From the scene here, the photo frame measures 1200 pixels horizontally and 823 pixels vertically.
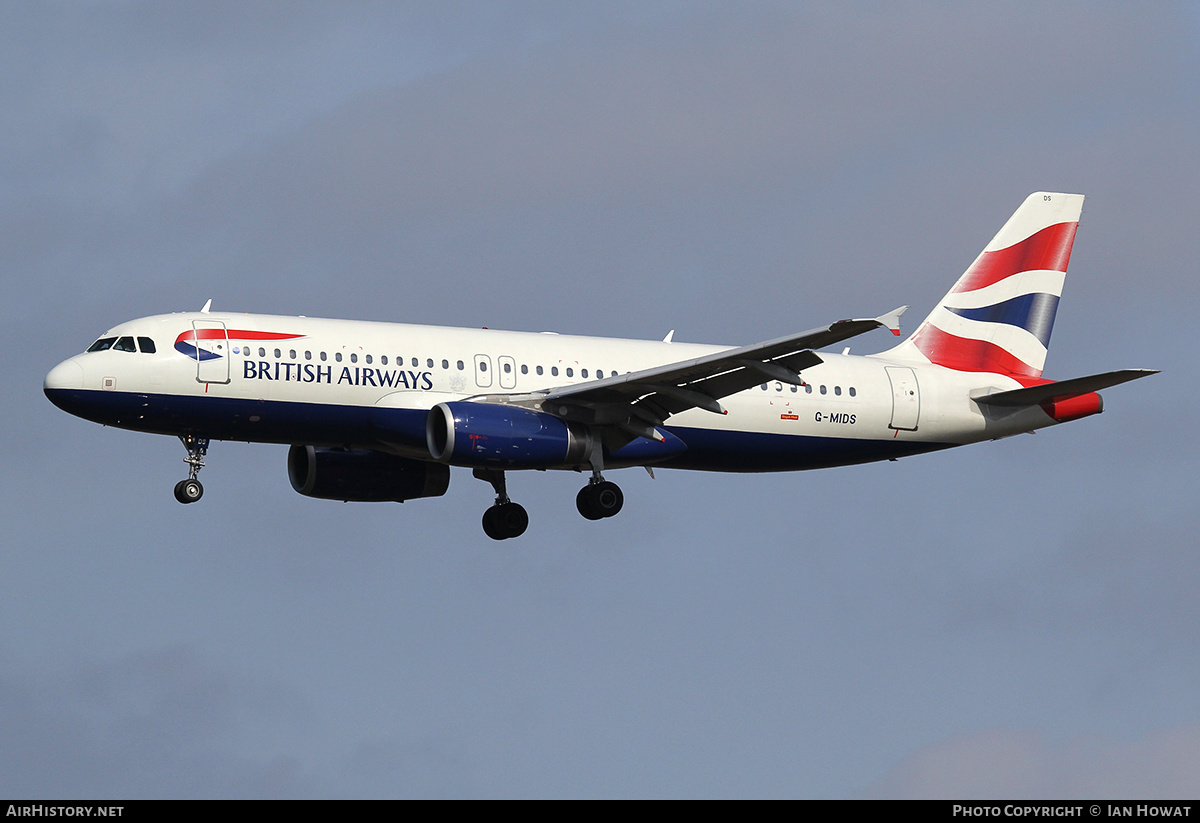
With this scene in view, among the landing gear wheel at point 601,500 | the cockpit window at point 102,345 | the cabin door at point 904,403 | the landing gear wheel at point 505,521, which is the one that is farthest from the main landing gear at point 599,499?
the cockpit window at point 102,345

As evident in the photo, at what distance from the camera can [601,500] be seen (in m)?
49.8

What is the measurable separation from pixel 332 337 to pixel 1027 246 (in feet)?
68.7

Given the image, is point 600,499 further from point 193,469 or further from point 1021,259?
point 1021,259

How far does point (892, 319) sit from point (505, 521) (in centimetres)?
1579

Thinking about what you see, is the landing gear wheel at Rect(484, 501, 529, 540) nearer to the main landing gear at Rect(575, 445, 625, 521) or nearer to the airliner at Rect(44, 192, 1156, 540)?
the airliner at Rect(44, 192, 1156, 540)

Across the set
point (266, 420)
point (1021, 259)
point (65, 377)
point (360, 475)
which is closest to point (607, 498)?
point (360, 475)

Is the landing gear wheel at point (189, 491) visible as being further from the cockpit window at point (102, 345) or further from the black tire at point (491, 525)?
the black tire at point (491, 525)

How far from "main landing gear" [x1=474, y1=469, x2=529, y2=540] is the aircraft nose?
37.9 feet

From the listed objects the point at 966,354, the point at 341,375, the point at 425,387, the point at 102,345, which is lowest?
the point at 425,387

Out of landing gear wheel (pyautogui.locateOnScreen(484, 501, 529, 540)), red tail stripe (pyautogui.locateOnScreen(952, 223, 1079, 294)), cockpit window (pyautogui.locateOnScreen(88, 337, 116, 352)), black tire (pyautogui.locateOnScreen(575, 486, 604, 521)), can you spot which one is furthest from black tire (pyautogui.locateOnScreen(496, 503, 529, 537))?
red tail stripe (pyautogui.locateOnScreen(952, 223, 1079, 294))

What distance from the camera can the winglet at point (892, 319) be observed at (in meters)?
40.6

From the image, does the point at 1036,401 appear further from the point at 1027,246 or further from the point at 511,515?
the point at 511,515

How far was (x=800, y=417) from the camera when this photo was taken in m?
51.8
